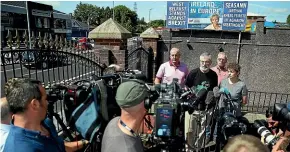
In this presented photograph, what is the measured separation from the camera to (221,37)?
7352mm

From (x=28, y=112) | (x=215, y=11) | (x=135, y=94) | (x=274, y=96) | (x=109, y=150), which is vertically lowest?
(x=274, y=96)

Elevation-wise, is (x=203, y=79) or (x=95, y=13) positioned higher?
(x=95, y=13)

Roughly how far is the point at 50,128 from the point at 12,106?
45 cm

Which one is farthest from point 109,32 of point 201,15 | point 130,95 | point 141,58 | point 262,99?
point 262,99

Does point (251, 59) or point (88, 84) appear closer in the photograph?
point (88, 84)

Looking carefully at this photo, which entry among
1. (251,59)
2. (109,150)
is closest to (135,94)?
(109,150)

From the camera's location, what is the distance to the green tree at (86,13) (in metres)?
81.4

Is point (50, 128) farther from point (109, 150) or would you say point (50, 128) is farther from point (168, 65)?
point (168, 65)

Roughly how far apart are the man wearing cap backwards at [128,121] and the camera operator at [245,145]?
26.5 inches

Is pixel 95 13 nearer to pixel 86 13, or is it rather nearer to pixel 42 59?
pixel 86 13

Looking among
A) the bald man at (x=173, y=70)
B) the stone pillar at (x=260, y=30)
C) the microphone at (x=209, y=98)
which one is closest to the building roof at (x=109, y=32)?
the bald man at (x=173, y=70)

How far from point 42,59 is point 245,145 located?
2.46 meters

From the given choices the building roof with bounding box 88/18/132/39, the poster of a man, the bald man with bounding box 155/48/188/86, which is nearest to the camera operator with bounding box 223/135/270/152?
the bald man with bounding box 155/48/188/86

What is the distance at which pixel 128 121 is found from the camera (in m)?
1.81
